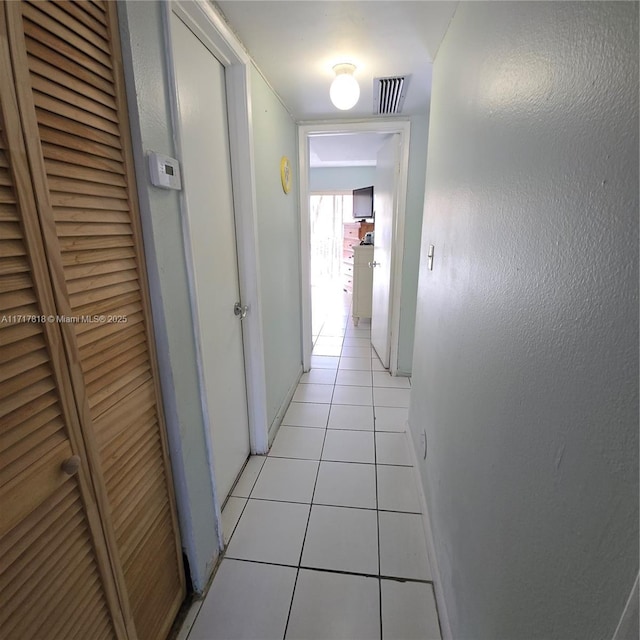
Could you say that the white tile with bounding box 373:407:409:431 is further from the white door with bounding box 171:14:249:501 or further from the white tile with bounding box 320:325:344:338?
the white tile with bounding box 320:325:344:338

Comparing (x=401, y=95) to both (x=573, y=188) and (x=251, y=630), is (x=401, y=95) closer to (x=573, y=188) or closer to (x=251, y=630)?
(x=573, y=188)

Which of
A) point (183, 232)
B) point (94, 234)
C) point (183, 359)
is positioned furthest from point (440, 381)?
point (94, 234)

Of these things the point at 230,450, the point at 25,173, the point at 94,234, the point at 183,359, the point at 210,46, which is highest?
the point at 210,46

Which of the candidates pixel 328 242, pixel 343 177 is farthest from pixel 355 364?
pixel 328 242

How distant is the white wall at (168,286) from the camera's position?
2.82 ft

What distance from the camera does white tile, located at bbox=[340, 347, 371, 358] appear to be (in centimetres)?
361

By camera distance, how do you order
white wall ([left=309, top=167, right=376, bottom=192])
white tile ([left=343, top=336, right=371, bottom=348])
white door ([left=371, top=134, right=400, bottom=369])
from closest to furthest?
white door ([left=371, top=134, right=400, bottom=369]) < white tile ([left=343, top=336, right=371, bottom=348]) < white wall ([left=309, top=167, right=376, bottom=192])

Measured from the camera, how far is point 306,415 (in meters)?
2.48

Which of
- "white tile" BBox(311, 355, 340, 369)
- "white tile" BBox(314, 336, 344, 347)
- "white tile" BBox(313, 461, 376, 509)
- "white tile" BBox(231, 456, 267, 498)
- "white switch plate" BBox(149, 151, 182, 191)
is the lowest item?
"white tile" BBox(231, 456, 267, 498)

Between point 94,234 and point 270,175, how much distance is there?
1505mm

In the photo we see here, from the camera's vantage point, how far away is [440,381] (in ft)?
4.38

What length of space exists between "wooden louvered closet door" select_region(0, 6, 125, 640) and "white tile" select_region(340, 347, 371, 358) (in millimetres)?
2995

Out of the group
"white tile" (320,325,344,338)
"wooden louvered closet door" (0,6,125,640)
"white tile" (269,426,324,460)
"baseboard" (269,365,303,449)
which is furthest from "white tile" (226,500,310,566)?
"white tile" (320,325,344,338)

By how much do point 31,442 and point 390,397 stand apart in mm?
2412
